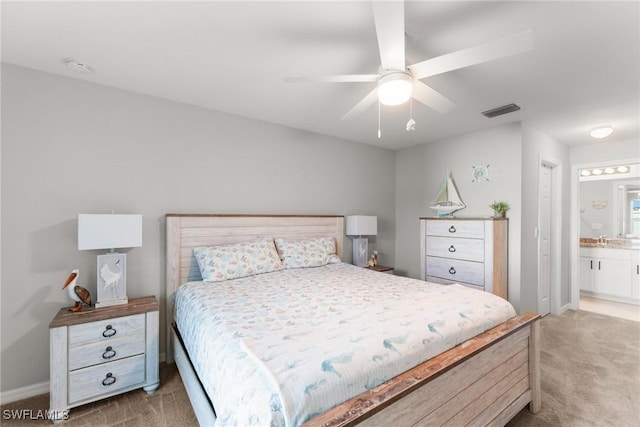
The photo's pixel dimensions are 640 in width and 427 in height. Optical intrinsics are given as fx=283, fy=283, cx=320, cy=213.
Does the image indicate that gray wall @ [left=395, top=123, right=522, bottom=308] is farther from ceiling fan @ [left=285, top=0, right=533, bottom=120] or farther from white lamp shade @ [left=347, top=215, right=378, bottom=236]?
ceiling fan @ [left=285, top=0, right=533, bottom=120]

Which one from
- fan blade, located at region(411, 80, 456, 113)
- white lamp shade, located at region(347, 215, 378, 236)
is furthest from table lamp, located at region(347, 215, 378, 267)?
fan blade, located at region(411, 80, 456, 113)

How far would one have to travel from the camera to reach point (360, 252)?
3904 millimetres

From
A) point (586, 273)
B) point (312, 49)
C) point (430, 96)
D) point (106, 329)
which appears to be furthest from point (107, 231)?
point (586, 273)

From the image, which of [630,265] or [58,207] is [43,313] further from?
[630,265]

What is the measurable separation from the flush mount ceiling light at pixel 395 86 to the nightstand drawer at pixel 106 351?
96.4 inches

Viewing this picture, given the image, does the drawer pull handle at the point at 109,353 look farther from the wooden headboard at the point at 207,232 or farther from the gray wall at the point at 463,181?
the gray wall at the point at 463,181

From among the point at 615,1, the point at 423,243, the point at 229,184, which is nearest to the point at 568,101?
the point at 615,1

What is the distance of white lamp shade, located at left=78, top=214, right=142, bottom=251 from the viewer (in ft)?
6.77

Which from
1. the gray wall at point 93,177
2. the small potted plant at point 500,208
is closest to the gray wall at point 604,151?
the small potted plant at point 500,208

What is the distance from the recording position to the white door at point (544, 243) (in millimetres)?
3688

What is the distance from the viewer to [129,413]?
1.95 metres

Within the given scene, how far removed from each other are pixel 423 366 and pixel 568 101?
2.91 metres

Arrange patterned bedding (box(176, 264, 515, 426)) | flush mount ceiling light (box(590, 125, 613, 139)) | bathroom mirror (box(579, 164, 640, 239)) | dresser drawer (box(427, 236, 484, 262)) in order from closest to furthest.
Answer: patterned bedding (box(176, 264, 515, 426)) → dresser drawer (box(427, 236, 484, 262)) → flush mount ceiling light (box(590, 125, 613, 139)) → bathroom mirror (box(579, 164, 640, 239))

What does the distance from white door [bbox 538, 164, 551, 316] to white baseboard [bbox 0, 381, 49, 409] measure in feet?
16.9
